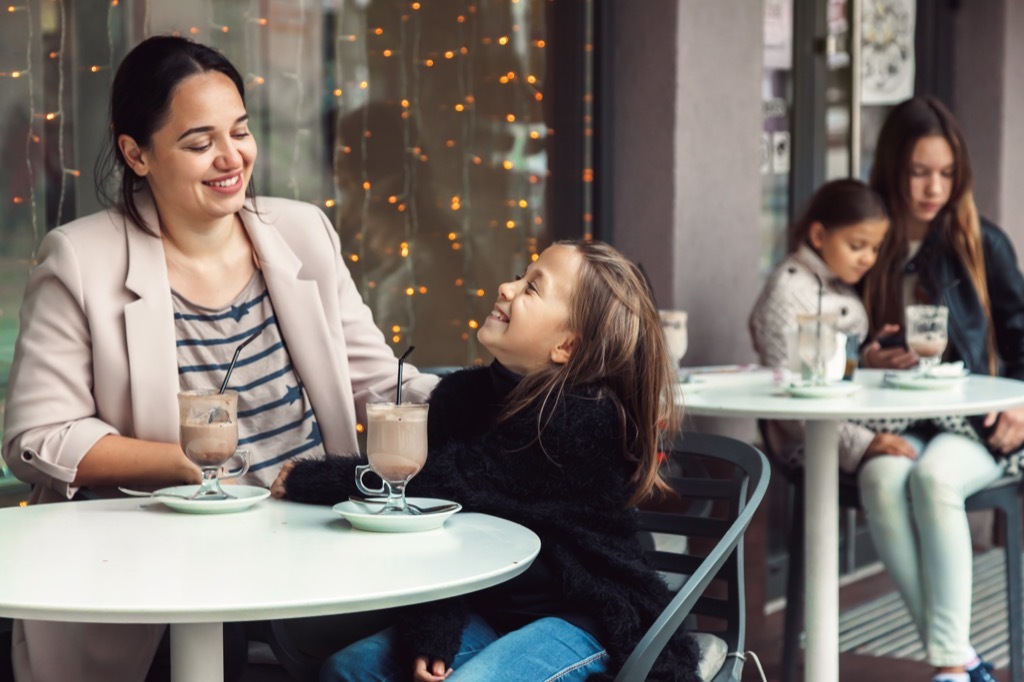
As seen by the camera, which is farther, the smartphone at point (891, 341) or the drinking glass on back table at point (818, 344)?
the smartphone at point (891, 341)

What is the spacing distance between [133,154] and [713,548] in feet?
4.13

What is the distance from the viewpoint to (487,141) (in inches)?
153

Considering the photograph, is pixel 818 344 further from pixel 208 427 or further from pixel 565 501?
pixel 208 427

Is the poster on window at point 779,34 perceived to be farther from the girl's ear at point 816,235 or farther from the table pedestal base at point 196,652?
the table pedestal base at point 196,652

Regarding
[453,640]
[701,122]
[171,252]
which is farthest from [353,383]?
[701,122]

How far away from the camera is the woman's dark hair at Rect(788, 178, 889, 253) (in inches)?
150

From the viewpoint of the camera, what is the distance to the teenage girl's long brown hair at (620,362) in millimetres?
1991

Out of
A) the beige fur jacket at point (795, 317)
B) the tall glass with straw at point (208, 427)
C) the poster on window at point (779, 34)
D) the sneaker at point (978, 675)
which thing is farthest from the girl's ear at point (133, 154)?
the poster on window at point (779, 34)

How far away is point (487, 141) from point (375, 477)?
78.2 inches

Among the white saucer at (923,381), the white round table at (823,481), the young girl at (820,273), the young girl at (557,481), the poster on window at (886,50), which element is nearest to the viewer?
the young girl at (557,481)

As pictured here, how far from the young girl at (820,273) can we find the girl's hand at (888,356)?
8cm

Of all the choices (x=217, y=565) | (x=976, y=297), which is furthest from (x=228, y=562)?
(x=976, y=297)

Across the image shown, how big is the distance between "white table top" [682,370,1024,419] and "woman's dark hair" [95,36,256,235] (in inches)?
45.4

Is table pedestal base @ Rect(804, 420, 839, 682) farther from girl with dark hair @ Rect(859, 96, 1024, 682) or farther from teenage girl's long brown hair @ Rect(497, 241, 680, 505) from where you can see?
teenage girl's long brown hair @ Rect(497, 241, 680, 505)
